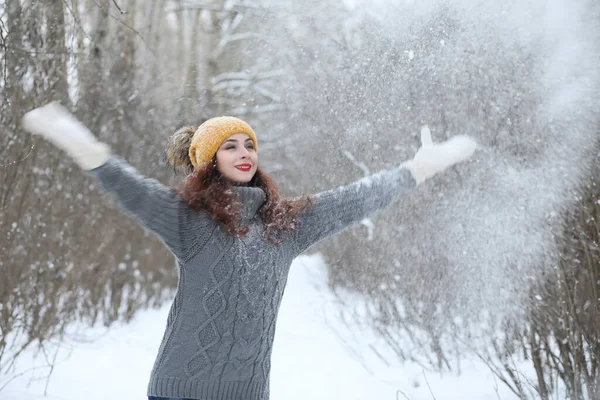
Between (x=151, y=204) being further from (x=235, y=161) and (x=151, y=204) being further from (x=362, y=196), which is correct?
(x=362, y=196)

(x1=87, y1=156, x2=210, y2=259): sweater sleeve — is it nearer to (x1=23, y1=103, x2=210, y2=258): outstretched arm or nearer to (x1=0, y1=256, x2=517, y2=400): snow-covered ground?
(x1=23, y1=103, x2=210, y2=258): outstretched arm

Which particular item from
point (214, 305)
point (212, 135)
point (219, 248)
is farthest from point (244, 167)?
point (214, 305)

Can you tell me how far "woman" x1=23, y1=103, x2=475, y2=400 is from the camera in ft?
5.31

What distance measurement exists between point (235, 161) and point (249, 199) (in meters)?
0.14

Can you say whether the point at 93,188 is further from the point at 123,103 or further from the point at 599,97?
the point at 599,97

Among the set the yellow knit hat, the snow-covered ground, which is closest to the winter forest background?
the snow-covered ground

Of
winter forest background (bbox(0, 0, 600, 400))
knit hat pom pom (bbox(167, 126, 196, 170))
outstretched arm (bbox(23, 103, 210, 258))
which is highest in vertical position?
winter forest background (bbox(0, 0, 600, 400))

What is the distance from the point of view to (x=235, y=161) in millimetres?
1909

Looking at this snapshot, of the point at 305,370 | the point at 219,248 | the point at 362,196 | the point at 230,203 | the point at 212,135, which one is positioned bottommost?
the point at 219,248

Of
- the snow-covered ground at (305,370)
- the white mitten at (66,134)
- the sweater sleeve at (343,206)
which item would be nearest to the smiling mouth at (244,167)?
the sweater sleeve at (343,206)

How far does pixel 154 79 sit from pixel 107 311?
303 centimetres

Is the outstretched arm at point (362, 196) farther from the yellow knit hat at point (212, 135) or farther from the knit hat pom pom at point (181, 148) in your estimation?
the knit hat pom pom at point (181, 148)

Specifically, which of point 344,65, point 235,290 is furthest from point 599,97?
point 235,290

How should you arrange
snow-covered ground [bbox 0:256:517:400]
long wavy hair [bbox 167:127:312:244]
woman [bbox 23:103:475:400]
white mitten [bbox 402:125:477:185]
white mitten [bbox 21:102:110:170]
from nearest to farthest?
white mitten [bbox 21:102:110:170], woman [bbox 23:103:475:400], long wavy hair [bbox 167:127:312:244], white mitten [bbox 402:125:477:185], snow-covered ground [bbox 0:256:517:400]
